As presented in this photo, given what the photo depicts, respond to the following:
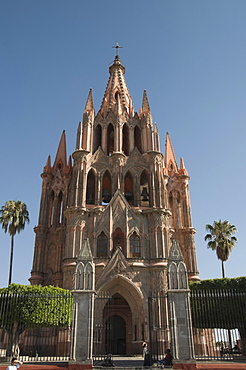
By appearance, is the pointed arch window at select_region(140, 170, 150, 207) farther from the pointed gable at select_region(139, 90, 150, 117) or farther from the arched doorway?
the arched doorway

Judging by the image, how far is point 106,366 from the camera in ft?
50.6

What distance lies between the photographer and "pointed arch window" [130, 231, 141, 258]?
32.7 meters

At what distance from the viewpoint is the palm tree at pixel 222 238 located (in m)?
38.8

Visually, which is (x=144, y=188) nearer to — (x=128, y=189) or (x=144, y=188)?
(x=144, y=188)

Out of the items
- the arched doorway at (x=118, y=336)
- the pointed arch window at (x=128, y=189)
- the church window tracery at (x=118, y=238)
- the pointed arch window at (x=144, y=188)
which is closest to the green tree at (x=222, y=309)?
the church window tracery at (x=118, y=238)

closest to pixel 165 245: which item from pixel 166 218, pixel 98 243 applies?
pixel 166 218

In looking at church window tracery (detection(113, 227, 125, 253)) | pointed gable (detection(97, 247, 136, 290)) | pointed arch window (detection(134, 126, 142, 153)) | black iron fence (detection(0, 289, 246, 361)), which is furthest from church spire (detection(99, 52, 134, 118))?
black iron fence (detection(0, 289, 246, 361))

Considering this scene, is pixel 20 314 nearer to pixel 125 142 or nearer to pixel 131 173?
pixel 131 173

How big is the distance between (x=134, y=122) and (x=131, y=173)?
7440mm

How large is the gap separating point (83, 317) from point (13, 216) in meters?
26.9

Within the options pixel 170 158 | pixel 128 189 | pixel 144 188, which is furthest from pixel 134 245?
pixel 170 158

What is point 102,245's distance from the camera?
32938 mm

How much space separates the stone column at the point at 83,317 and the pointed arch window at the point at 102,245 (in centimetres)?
1596

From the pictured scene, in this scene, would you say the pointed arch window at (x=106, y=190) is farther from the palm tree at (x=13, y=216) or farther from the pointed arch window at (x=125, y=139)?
the palm tree at (x=13, y=216)
